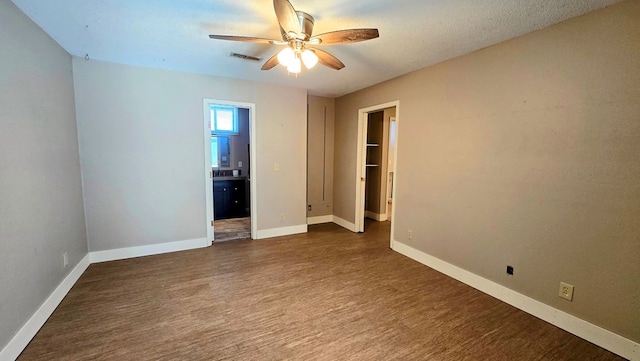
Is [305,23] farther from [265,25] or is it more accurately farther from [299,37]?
[265,25]

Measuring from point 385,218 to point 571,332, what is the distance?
354 cm

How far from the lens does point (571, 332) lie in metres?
2.05

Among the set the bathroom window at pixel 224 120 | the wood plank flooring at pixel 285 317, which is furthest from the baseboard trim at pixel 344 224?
the bathroom window at pixel 224 120

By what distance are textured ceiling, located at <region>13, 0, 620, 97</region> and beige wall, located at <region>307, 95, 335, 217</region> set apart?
1934mm

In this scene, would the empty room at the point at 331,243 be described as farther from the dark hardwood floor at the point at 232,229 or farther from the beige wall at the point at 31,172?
the dark hardwood floor at the point at 232,229

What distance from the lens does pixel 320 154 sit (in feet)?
16.7

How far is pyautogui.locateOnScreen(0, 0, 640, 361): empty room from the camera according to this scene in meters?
1.84

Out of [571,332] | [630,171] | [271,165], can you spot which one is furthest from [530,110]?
[271,165]

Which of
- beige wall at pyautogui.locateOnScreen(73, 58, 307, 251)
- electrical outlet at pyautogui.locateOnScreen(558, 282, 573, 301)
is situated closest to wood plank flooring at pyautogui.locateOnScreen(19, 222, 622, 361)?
electrical outlet at pyautogui.locateOnScreen(558, 282, 573, 301)

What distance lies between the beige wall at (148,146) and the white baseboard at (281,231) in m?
0.23

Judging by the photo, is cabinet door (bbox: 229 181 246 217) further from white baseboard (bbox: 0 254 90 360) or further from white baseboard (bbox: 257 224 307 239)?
white baseboard (bbox: 0 254 90 360)

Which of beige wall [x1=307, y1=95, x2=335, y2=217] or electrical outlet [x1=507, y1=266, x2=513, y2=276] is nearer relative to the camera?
electrical outlet [x1=507, y1=266, x2=513, y2=276]

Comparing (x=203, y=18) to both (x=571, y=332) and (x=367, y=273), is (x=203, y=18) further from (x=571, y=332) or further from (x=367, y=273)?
(x=571, y=332)

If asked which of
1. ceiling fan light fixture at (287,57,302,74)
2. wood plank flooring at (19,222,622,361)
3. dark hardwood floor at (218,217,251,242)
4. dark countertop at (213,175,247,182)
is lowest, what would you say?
wood plank flooring at (19,222,622,361)
